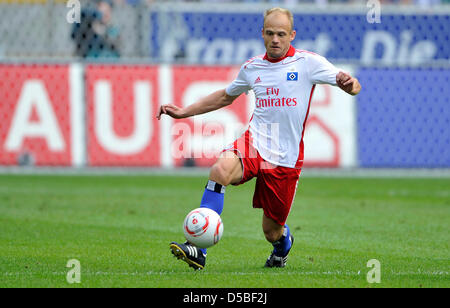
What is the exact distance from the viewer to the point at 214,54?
17.3 m

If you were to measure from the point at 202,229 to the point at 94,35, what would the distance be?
33.3 ft

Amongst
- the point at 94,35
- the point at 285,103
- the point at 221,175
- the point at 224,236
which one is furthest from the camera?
the point at 94,35

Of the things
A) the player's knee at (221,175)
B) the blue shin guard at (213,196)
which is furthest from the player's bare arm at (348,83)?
the blue shin guard at (213,196)

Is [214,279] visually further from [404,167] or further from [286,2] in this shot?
[286,2]

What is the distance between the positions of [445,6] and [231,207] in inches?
354

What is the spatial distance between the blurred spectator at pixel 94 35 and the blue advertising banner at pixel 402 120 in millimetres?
4566

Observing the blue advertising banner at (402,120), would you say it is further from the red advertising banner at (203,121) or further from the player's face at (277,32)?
the player's face at (277,32)

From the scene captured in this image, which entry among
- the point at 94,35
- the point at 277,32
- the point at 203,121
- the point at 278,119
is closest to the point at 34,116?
the point at 94,35

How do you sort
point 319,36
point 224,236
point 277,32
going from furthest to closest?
point 319,36 < point 224,236 < point 277,32

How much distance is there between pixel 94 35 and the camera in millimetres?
15586

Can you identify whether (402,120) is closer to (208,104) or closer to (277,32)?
(208,104)

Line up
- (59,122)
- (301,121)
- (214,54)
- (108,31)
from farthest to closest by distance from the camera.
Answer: (214,54) → (108,31) → (59,122) → (301,121)

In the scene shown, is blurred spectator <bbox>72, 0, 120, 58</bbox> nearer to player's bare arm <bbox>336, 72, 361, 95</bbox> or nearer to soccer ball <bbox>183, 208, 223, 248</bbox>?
player's bare arm <bbox>336, 72, 361, 95</bbox>

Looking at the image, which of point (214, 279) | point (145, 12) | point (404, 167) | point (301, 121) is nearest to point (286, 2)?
point (145, 12)
